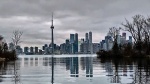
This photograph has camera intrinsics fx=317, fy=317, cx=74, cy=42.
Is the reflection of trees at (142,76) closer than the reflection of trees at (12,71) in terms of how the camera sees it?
Yes

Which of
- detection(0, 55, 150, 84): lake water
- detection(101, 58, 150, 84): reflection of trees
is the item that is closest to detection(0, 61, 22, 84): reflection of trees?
detection(0, 55, 150, 84): lake water

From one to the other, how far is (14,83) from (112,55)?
91830 mm

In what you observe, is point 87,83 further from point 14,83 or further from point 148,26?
point 148,26

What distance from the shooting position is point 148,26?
324ft

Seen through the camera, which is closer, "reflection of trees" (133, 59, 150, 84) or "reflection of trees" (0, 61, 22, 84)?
"reflection of trees" (133, 59, 150, 84)

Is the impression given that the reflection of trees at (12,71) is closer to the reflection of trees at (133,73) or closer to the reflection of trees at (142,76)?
the reflection of trees at (133,73)

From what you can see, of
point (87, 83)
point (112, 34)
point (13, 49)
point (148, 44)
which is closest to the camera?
point (87, 83)

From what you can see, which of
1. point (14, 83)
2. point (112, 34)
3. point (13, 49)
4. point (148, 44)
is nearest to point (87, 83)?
point (14, 83)

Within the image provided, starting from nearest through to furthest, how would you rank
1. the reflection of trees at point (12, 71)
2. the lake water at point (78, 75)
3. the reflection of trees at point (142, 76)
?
the reflection of trees at point (142, 76) < the lake water at point (78, 75) < the reflection of trees at point (12, 71)

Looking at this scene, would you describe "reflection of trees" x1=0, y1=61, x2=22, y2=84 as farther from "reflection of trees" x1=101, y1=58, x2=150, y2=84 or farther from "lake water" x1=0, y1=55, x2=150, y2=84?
"reflection of trees" x1=101, y1=58, x2=150, y2=84

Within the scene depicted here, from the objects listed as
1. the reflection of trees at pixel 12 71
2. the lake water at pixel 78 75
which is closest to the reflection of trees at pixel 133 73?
the lake water at pixel 78 75

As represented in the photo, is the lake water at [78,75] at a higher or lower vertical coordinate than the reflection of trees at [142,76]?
lower

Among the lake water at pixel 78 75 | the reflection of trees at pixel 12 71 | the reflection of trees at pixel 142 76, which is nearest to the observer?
Result: the reflection of trees at pixel 142 76

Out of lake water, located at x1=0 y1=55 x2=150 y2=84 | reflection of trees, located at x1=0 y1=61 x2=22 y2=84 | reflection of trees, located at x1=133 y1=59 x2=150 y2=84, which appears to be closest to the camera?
reflection of trees, located at x1=133 y1=59 x2=150 y2=84
